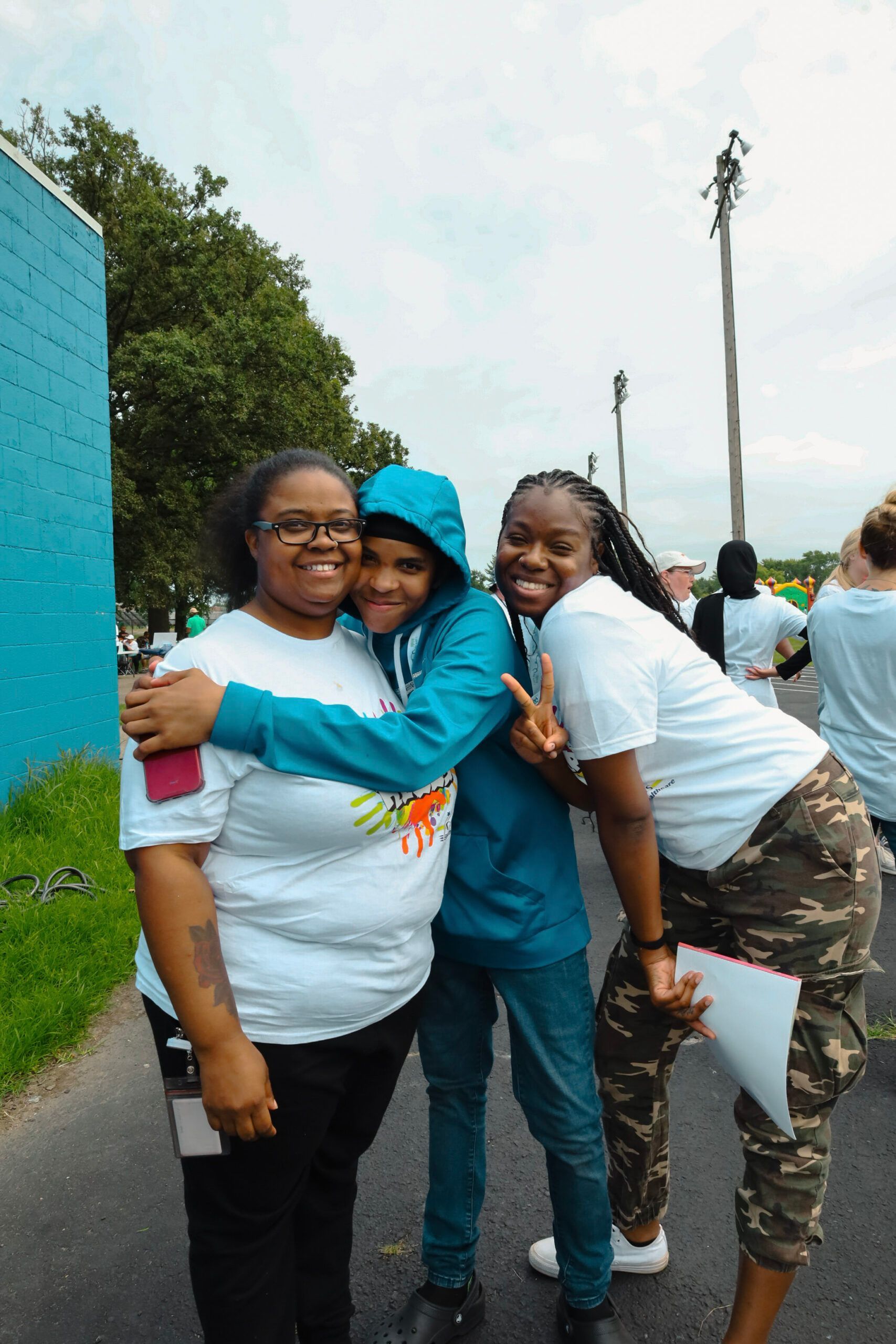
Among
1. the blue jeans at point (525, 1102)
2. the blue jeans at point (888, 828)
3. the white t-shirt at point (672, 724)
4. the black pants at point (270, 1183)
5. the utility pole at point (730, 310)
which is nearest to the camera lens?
the black pants at point (270, 1183)

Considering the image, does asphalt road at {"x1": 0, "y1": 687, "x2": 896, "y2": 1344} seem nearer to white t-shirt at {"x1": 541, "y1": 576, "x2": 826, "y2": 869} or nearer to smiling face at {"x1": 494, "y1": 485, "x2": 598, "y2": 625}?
white t-shirt at {"x1": 541, "y1": 576, "x2": 826, "y2": 869}

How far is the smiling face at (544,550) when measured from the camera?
1876 mm

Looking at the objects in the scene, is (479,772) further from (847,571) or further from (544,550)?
(847,571)

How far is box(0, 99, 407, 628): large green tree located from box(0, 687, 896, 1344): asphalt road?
60.3 feet

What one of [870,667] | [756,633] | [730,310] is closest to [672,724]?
[870,667]

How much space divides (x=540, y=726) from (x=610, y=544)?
0.56m

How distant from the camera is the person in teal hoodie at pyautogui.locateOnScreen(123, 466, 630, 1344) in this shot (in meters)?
1.88

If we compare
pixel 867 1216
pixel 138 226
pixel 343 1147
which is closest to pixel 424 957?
pixel 343 1147

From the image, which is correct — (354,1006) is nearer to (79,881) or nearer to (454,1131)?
(454,1131)

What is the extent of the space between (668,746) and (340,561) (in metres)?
0.78

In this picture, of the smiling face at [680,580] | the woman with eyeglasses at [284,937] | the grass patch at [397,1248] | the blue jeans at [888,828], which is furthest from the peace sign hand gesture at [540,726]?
the smiling face at [680,580]

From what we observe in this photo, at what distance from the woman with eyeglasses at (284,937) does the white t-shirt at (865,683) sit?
2270mm

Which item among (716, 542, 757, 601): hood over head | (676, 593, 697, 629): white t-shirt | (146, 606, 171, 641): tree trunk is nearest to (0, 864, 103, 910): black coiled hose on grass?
(716, 542, 757, 601): hood over head

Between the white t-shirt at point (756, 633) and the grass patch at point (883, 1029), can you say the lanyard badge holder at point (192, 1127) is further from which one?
the white t-shirt at point (756, 633)
